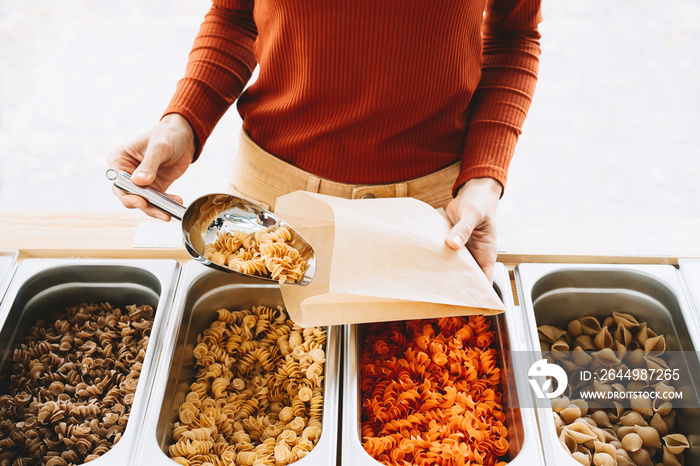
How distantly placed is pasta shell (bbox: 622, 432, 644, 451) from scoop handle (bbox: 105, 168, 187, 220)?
1112 millimetres

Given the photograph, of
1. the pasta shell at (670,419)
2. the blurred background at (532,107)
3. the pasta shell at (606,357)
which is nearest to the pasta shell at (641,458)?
the pasta shell at (670,419)

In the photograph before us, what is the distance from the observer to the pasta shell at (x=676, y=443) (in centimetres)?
111

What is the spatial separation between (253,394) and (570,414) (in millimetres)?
760

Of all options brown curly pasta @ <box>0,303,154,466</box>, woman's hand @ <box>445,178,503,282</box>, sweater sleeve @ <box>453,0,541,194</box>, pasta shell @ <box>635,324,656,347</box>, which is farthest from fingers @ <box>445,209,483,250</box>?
brown curly pasta @ <box>0,303,154,466</box>

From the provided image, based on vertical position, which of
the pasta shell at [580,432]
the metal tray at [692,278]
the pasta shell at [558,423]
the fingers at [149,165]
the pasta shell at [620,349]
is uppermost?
the fingers at [149,165]

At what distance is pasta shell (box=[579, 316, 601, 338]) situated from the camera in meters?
1.34

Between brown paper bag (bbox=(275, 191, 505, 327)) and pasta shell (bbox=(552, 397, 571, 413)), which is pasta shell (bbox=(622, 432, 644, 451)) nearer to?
pasta shell (bbox=(552, 397, 571, 413))

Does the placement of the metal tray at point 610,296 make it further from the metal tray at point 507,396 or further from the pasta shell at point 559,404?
the pasta shell at point 559,404

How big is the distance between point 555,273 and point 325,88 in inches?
30.6

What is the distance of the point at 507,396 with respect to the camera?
1.13m

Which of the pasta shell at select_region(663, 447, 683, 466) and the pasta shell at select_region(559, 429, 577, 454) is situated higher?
the pasta shell at select_region(559, 429, 577, 454)

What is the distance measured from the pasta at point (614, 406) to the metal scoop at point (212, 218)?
2.25ft

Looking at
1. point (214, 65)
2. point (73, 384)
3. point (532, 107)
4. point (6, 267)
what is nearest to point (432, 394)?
point (73, 384)

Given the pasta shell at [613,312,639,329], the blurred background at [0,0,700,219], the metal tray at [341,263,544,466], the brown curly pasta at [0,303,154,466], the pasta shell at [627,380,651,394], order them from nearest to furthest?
1. the metal tray at [341,263,544,466]
2. the brown curly pasta at [0,303,154,466]
3. the pasta shell at [627,380,651,394]
4. the pasta shell at [613,312,639,329]
5. the blurred background at [0,0,700,219]
